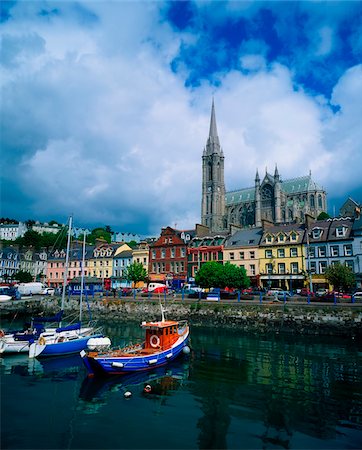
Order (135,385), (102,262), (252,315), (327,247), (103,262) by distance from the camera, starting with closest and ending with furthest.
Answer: (135,385) < (252,315) < (327,247) < (103,262) < (102,262)

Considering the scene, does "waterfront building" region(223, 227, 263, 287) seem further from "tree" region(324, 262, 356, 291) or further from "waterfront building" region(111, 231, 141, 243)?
"waterfront building" region(111, 231, 141, 243)

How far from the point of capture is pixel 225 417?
14906 mm

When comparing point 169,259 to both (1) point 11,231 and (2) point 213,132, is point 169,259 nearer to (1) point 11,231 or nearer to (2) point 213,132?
(2) point 213,132

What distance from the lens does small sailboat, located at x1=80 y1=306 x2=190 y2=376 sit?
67.5 feet

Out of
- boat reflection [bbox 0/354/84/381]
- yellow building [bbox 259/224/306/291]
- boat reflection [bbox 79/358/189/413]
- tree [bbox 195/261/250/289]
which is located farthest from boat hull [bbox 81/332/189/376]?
yellow building [bbox 259/224/306/291]

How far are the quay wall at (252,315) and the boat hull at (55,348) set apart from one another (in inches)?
699

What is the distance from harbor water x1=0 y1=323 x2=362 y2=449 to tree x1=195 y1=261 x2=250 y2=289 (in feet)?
78.6

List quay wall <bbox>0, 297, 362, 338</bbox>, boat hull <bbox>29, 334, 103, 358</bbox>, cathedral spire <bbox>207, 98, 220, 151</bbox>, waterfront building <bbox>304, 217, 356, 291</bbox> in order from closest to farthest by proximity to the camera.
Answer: boat hull <bbox>29, 334, 103, 358</bbox> → quay wall <bbox>0, 297, 362, 338</bbox> → waterfront building <bbox>304, 217, 356, 291</bbox> → cathedral spire <bbox>207, 98, 220, 151</bbox>

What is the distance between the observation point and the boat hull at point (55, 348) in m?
26.3

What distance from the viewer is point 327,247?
182 ft

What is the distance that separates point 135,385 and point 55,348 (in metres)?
10.0

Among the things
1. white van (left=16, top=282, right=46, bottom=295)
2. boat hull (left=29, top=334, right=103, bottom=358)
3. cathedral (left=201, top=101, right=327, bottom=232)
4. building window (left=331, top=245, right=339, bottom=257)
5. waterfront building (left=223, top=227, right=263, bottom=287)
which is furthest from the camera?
cathedral (left=201, top=101, right=327, bottom=232)

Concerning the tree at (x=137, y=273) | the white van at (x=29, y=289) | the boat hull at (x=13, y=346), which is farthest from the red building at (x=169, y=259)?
the boat hull at (x=13, y=346)

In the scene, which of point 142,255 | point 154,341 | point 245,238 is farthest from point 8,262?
point 154,341
